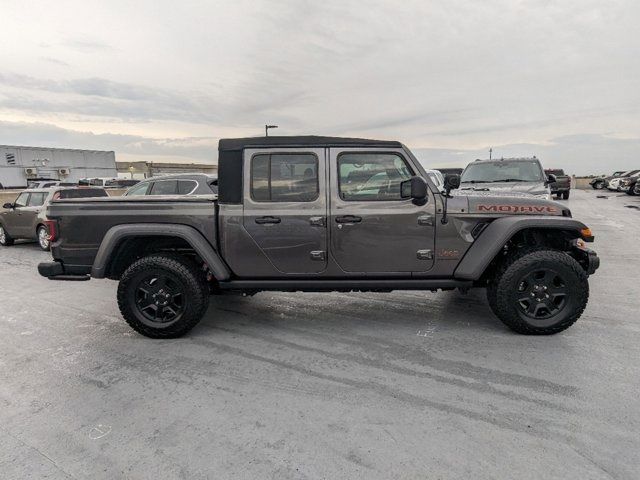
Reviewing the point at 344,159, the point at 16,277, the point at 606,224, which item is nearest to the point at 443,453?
the point at 344,159

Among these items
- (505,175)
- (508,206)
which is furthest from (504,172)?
(508,206)

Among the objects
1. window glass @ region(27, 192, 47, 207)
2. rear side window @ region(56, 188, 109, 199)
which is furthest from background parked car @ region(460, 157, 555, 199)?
window glass @ region(27, 192, 47, 207)

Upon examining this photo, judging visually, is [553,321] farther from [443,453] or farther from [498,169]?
[498,169]

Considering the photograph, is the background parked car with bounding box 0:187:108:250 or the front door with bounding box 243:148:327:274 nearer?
the front door with bounding box 243:148:327:274

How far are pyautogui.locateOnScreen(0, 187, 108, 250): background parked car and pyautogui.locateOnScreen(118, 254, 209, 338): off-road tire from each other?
6721mm

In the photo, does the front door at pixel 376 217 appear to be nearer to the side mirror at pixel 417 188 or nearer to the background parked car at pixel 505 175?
the side mirror at pixel 417 188

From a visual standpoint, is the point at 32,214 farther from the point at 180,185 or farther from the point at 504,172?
the point at 504,172

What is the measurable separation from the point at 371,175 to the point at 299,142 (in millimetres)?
804

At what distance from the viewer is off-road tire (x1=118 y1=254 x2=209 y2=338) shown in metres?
3.99

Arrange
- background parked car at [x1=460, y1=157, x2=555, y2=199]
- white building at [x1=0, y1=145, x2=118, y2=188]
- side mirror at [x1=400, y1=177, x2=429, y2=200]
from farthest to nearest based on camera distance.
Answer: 1. white building at [x1=0, y1=145, x2=118, y2=188]
2. background parked car at [x1=460, y1=157, x2=555, y2=199]
3. side mirror at [x1=400, y1=177, x2=429, y2=200]

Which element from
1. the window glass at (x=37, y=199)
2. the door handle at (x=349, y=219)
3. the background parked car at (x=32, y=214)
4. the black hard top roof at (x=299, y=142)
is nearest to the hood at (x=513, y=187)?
the black hard top roof at (x=299, y=142)

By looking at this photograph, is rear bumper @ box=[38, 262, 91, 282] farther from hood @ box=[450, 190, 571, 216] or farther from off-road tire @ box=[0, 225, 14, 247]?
off-road tire @ box=[0, 225, 14, 247]

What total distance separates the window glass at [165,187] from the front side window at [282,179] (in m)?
6.02

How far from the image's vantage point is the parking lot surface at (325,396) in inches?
89.8
